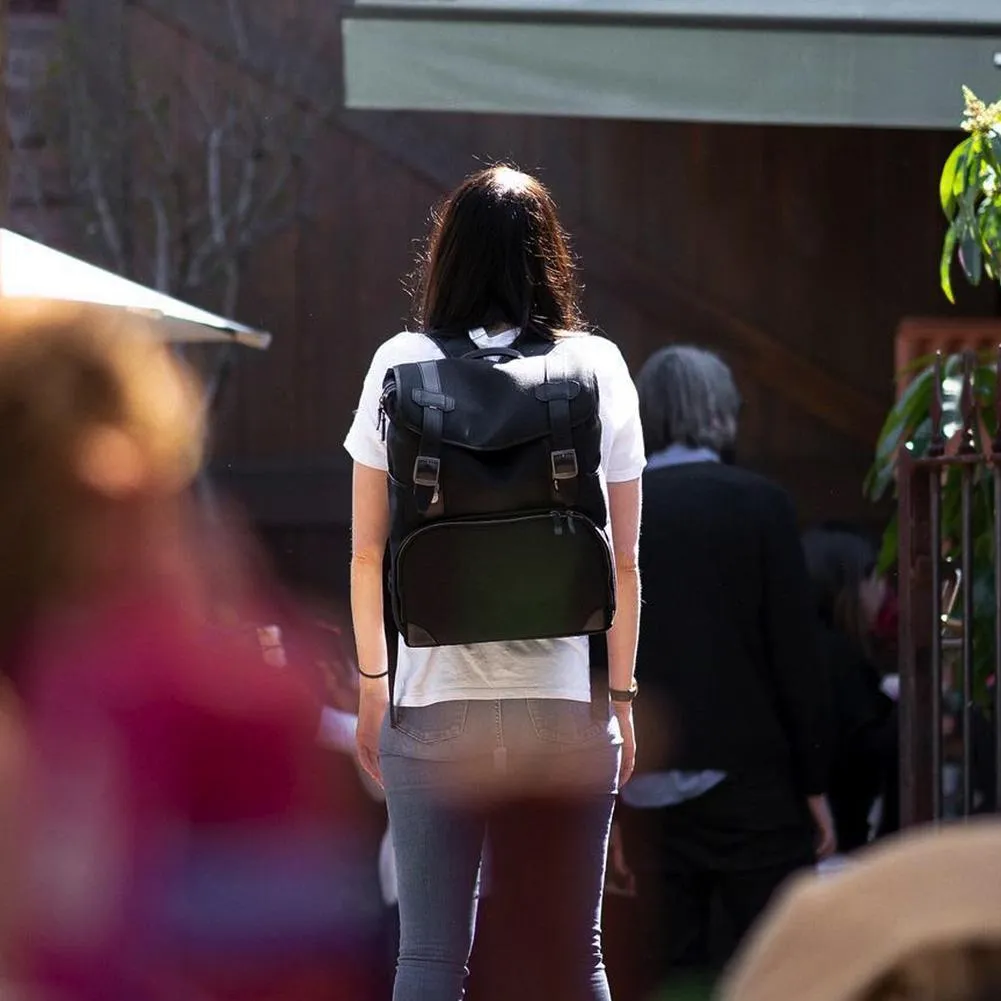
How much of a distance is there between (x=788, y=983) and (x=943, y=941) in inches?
4.0

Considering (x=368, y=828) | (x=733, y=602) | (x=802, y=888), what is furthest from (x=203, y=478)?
(x=802, y=888)

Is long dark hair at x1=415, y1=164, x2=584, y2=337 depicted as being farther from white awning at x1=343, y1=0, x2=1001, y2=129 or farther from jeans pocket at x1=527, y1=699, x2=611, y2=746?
white awning at x1=343, y1=0, x2=1001, y2=129

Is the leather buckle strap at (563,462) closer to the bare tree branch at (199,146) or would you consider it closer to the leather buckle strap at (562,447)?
the leather buckle strap at (562,447)

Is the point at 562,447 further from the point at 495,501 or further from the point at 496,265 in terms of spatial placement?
the point at 496,265

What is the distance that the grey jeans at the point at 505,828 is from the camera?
2.68 m

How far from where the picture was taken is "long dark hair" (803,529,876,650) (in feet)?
15.8

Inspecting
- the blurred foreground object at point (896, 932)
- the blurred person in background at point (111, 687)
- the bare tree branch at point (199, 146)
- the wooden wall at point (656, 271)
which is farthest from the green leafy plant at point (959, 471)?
the blurred foreground object at point (896, 932)

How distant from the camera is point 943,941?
3.87ft

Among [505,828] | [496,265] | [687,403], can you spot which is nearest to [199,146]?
[687,403]

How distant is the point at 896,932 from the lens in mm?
1192

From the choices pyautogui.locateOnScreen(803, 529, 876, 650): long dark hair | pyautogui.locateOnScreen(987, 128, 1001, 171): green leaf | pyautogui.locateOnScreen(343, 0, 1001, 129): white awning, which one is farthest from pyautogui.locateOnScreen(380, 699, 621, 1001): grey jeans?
pyautogui.locateOnScreen(803, 529, 876, 650): long dark hair

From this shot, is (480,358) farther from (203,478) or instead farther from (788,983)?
(203,478)

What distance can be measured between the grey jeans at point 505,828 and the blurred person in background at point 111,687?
480mm

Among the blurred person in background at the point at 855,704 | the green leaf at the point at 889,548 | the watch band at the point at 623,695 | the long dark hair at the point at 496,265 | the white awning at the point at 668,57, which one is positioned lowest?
the blurred person in background at the point at 855,704
